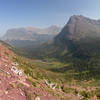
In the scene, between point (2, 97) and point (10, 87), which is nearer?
point (2, 97)

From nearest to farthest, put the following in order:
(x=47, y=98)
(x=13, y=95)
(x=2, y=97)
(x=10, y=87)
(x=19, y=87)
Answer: (x=2, y=97), (x=13, y=95), (x=10, y=87), (x=19, y=87), (x=47, y=98)

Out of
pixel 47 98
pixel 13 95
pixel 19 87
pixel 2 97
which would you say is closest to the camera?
pixel 2 97

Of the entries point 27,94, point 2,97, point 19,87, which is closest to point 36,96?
point 27,94

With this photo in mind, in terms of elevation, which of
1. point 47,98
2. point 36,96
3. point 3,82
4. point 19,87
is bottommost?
point 47,98

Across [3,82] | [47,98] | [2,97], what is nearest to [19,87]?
[3,82]

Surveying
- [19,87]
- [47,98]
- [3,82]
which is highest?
[3,82]

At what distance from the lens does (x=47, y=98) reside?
36.4 m

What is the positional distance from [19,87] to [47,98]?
10.9 metres

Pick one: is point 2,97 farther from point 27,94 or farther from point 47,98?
point 47,98

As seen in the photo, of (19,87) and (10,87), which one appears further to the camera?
(19,87)

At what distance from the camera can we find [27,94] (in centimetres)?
3139

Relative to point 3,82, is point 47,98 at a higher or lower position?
lower

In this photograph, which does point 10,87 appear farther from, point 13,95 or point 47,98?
point 47,98

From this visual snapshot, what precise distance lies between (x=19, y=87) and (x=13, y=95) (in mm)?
4201
